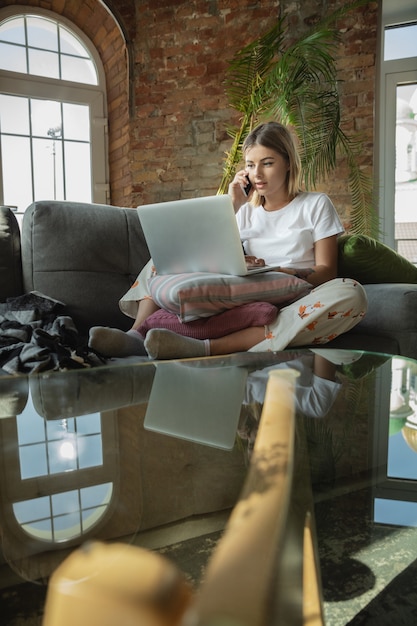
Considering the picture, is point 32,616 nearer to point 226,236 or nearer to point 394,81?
point 226,236

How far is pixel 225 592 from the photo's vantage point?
0.69 ft

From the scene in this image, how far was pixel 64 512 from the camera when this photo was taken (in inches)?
15.5

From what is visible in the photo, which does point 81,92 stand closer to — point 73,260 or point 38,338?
point 73,260

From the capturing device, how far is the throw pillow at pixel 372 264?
187cm

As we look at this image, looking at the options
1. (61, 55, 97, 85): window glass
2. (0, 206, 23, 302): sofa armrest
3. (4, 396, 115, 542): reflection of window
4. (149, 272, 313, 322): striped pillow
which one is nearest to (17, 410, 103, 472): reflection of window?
(4, 396, 115, 542): reflection of window

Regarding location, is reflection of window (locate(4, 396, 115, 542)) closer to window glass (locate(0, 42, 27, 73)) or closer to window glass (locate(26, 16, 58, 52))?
window glass (locate(0, 42, 27, 73))

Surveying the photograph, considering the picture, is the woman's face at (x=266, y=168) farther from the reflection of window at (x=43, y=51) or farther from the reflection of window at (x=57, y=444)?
the reflection of window at (x=43, y=51)

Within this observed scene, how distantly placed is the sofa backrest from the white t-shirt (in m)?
0.47

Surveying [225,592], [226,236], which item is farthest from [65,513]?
[226,236]

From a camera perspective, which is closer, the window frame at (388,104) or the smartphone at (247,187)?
the smartphone at (247,187)

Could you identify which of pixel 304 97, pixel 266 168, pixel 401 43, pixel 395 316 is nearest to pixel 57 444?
pixel 395 316

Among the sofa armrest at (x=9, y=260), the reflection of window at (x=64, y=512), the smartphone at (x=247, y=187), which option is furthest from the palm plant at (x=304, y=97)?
the reflection of window at (x=64, y=512)

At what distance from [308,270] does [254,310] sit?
1.01ft

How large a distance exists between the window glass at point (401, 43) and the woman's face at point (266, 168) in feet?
7.84
